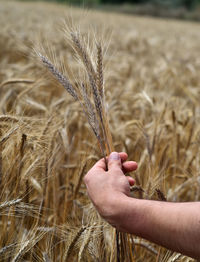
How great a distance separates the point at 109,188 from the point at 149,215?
0.11m

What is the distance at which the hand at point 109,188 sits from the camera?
2.36ft

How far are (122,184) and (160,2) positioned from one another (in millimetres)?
44398

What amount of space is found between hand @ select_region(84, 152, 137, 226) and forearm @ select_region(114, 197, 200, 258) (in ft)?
0.06

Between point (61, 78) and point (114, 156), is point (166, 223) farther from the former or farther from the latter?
point (61, 78)

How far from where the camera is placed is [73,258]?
1287 millimetres

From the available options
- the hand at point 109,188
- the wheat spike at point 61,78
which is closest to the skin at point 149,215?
the hand at point 109,188

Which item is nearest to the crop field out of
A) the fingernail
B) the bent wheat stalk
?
the bent wheat stalk

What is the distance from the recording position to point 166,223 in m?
0.66

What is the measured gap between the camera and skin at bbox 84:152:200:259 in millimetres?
645

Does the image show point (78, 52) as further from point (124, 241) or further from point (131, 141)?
point (131, 141)

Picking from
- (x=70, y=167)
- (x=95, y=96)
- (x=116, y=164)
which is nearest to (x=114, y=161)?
(x=116, y=164)

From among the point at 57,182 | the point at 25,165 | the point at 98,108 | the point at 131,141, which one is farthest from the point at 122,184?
the point at 131,141

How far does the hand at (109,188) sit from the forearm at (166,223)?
18mm

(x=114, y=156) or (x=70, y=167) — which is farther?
(x=70, y=167)
